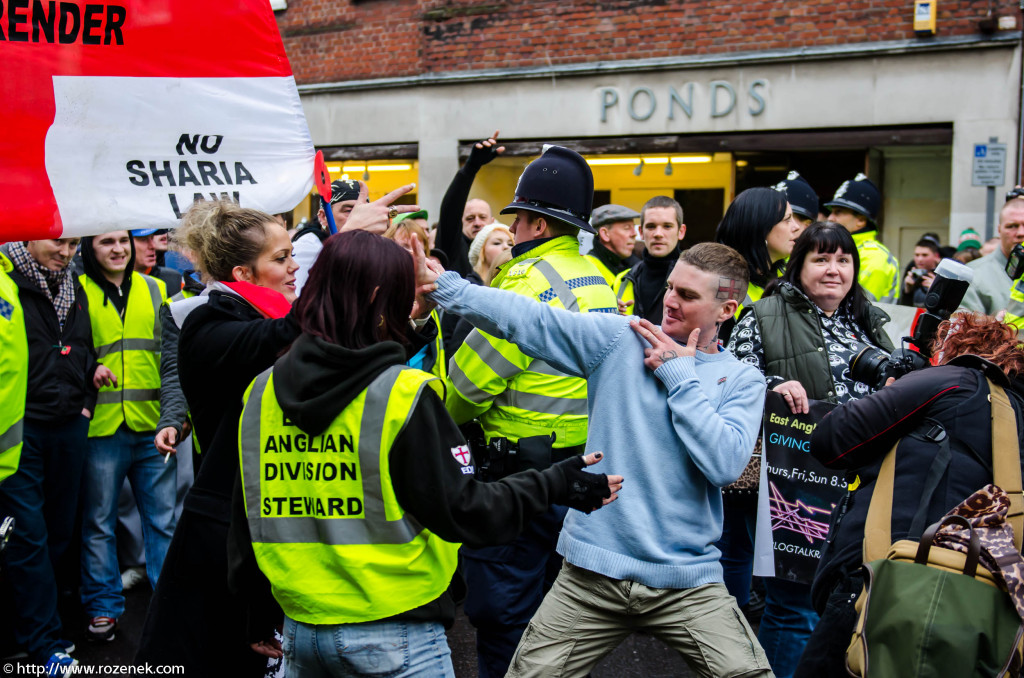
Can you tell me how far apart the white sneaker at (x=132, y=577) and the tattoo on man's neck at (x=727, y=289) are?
4.53 m

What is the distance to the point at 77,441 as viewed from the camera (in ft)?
16.5

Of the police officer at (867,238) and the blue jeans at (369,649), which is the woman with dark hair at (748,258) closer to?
the police officer at (867,238)

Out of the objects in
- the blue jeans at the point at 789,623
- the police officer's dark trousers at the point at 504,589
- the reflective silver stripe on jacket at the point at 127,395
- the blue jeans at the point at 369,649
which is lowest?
the blue jeans at the point at 789,623

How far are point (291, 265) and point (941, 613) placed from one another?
8.12 ft

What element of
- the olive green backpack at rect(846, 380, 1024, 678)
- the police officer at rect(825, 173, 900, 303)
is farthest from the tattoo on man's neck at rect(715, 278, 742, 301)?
the police officer at rect(825, 173, 900, 303)

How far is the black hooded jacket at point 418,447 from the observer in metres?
2.31

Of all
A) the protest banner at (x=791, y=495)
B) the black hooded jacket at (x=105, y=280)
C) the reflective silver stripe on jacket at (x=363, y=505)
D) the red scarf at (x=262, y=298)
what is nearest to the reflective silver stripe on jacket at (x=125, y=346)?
the black hooded jacket at (x=105, y=280)

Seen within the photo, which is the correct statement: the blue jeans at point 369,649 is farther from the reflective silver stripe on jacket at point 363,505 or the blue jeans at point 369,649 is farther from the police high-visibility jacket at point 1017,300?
the police high-visibility jacket at point 1017,300

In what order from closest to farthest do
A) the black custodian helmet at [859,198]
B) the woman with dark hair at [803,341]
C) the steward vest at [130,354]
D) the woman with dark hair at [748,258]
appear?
the woman with dark hair at [803,341] < the woman with dark hair at [748,258] < the steward vest at [130,354] < the black custodian helmet at [859,198]

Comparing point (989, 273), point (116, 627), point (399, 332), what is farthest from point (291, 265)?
point (989, 273)

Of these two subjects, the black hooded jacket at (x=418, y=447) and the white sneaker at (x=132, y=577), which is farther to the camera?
the white sneaker at (x=132, y=577)

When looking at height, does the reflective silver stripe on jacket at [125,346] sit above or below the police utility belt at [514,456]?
above

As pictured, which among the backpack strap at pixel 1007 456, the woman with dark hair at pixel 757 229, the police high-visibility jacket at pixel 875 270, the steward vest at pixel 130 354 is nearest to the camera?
the backpack strap at pixel 1007 456

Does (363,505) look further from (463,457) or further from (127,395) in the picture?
(127,395)
